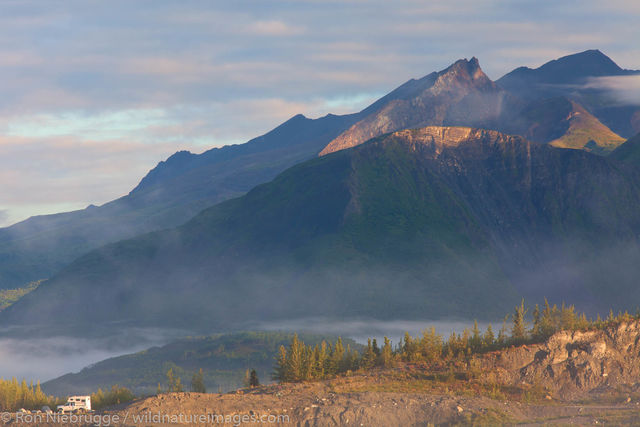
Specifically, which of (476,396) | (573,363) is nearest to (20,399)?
(476,396)

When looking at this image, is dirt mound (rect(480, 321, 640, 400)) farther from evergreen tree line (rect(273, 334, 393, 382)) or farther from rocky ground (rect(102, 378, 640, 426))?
evergreen tree line (rect(273, 334, 393, 382))

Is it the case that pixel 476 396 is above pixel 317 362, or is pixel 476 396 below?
below

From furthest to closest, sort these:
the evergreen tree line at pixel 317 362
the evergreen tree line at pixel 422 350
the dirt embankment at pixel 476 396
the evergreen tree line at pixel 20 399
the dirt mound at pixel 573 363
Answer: the evergreen tree line at pixel 422 350, the evergreen tree line at pixel 317 362, the evergreen tree line at pixel 20 399, the dirt mound at pixel 573 363, the dirt embankment at pixel 476 396

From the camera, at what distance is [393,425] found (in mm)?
54219

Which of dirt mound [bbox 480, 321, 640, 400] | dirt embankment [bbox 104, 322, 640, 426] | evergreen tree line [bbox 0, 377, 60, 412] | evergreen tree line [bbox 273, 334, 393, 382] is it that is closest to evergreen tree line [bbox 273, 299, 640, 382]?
evergreen tree line [bbox 273, 334, 393, 382]

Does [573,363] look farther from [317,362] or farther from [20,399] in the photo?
[20,399]

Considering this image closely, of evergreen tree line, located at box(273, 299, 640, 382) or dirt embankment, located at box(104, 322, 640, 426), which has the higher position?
evergreen tree line, located at box(273, 299, 640, 382)

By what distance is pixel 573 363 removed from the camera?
63812 mm

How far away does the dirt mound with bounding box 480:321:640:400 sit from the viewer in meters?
62.8

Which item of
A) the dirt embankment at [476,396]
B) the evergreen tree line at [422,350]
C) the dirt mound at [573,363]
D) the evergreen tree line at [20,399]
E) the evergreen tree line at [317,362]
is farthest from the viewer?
the evergreen tree line at [422,350]

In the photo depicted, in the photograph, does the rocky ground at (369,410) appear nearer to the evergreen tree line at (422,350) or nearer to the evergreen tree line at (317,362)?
the evergreen tree line at (317,362)

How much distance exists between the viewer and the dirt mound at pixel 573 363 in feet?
206

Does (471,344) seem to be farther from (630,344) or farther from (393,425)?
(393,425)

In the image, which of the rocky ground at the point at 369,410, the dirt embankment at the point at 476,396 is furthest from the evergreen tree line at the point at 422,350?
the rocky ground at the point at 369,410
